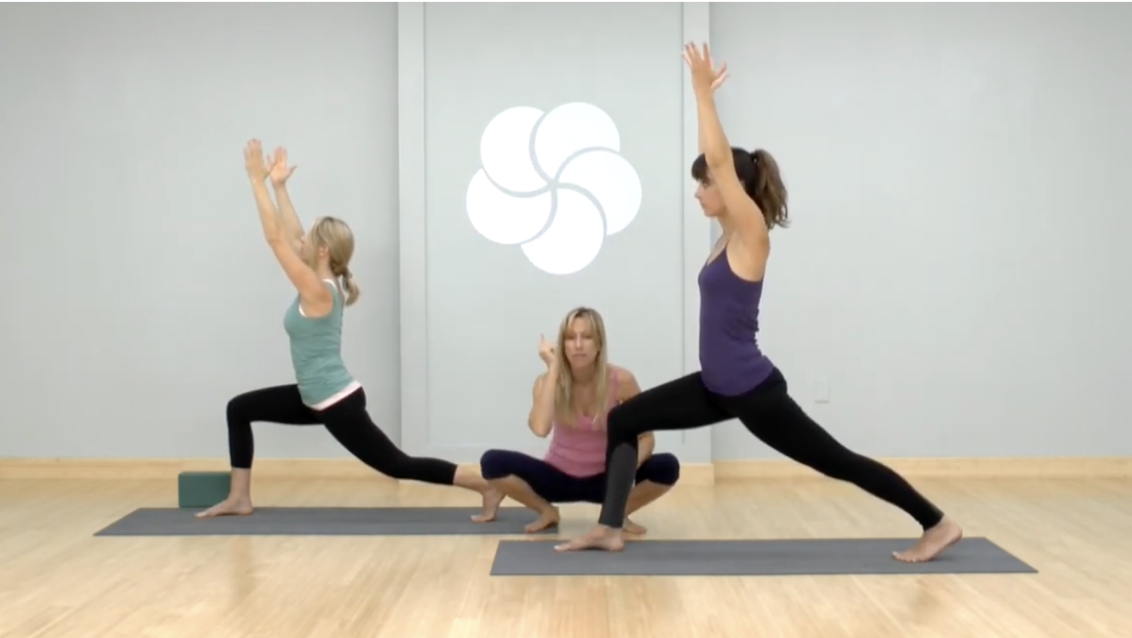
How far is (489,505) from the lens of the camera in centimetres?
477

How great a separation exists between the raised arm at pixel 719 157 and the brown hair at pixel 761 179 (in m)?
0.05

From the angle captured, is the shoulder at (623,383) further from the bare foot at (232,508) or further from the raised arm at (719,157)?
the bare foot at (232,508)

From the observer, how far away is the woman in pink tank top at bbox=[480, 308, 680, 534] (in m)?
4.35

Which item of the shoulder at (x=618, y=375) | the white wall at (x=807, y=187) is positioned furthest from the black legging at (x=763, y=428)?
the white wall at (x=807, y=187)

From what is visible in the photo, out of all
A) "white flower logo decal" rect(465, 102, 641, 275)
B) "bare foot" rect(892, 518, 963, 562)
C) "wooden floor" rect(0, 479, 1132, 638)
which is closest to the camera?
"wooden floor" rect(0, 479, 1132, 638)

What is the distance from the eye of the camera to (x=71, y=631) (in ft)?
10.5

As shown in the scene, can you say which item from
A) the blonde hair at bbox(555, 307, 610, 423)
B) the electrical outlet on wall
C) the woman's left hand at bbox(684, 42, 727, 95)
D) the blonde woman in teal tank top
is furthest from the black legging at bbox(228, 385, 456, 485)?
the electrical outlet on wall

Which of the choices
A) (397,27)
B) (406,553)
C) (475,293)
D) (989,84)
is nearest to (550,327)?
(475,293)

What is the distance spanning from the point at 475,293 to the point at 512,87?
36.7 inches

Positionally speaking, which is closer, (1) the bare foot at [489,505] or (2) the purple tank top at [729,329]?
(2) the purple tank top at [729,329]

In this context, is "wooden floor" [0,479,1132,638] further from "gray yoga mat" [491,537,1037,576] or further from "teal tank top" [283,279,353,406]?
"teal tank top" [283,279,353,406]

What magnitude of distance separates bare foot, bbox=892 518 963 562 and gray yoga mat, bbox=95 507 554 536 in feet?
4.14

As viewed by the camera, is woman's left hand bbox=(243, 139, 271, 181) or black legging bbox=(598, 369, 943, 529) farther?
woman's left hand bbox=(243, 139, 271, 181)

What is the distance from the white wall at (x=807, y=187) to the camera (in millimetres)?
6023
